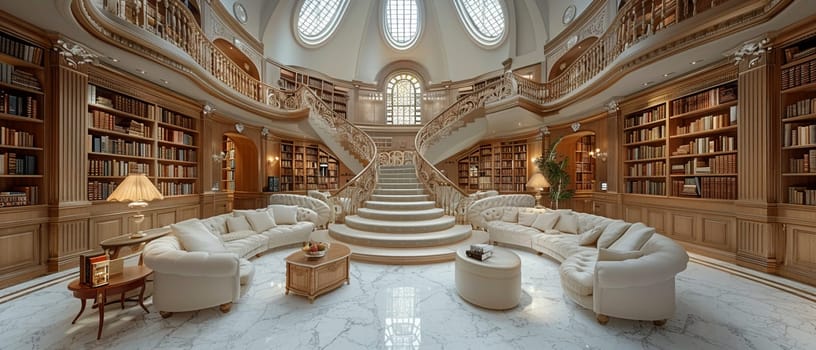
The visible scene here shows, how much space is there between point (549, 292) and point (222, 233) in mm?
4952

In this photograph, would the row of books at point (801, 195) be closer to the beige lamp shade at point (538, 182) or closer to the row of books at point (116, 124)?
the beige lamp shade at point (538, 182)

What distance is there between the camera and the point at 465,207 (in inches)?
255

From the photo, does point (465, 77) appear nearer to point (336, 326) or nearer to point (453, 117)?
point (453, 117)

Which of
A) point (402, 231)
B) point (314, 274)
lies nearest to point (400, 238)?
point (402, 231)

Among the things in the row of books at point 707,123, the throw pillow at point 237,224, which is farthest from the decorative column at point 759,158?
the throw pillow at point 237,224

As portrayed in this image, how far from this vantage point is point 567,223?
5.06 meters

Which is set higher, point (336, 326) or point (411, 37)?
point (411, 37)

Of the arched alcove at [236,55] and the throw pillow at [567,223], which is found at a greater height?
the arched alcove at [236,55]

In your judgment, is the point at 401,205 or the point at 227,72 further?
the point at 227,72

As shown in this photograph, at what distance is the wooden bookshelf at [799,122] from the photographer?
12.2 feet

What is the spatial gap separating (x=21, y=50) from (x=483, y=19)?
43.1 feet

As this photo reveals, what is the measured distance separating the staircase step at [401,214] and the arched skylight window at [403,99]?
838 centimetres

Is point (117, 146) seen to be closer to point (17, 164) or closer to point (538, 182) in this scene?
point (17, 164)

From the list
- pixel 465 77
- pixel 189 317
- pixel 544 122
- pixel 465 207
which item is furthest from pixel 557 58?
pixel 189 317
